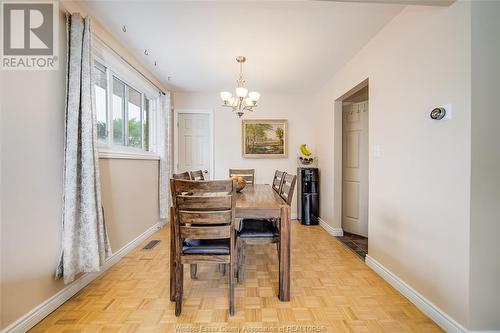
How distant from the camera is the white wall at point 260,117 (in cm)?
429

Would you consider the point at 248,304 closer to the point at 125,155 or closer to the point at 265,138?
the point at 125,155

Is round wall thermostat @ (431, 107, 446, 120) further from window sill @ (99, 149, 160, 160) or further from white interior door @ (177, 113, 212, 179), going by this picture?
white interior door @ (177, 113, 212, 179)

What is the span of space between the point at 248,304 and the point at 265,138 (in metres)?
3.04

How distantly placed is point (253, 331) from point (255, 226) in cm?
81

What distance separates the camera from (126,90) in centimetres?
296

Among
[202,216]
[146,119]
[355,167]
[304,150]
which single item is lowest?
[202,216]

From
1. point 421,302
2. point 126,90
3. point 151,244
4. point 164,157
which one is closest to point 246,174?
point 164,157

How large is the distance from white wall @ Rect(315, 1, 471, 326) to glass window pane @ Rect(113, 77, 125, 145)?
9.32 ft

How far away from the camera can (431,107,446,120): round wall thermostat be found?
1.50 metres

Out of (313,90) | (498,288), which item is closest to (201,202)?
(498,288)

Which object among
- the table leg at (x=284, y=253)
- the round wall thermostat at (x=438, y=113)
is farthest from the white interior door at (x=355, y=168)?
the table leg at (x=284, y=253)

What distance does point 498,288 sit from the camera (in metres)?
1.36

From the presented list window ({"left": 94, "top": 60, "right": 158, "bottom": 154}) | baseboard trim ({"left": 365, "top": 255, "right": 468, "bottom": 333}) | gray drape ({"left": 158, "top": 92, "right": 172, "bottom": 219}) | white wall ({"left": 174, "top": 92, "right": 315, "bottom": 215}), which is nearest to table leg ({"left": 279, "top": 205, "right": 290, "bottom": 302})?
baseboard trim ({"left": 365, "top": 255, "right": 468, "bottom": 333})

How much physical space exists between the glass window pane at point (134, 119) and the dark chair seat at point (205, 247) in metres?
1.96
